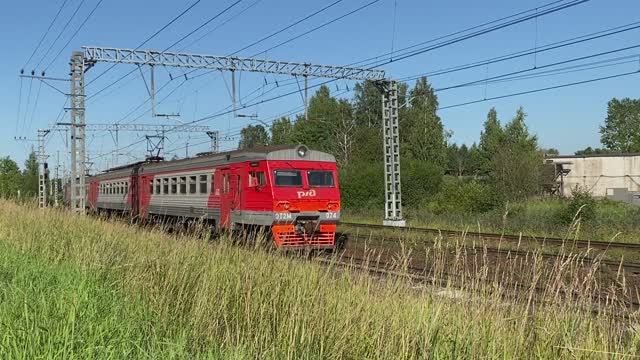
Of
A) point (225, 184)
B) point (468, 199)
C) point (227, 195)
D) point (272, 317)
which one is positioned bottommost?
point (272, 317)

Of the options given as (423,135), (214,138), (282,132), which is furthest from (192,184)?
(282,132)

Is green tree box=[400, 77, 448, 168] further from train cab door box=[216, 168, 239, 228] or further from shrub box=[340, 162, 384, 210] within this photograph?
train cab door box=[216, 168, 239, 228]

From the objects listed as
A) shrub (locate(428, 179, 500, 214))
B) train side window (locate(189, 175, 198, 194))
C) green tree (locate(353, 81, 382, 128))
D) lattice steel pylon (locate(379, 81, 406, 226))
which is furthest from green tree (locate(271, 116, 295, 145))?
train side window (locate(189, 175, 198, 194))

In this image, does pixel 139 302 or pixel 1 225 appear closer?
pixel 139 302

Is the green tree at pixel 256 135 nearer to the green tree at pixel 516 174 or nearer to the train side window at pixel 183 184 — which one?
the green tree at pixel 516 174

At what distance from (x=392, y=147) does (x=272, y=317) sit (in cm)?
2077

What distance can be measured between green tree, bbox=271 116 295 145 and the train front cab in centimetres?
5443

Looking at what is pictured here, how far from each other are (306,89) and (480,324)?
20.6 m

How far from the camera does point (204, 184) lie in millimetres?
18609

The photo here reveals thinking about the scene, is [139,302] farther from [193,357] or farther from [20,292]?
[193,357]

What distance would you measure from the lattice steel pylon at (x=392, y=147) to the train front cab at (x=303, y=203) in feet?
30.2

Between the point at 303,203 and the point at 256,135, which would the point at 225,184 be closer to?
the point at 303,203

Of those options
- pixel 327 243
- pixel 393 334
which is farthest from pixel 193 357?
pixel 327 243

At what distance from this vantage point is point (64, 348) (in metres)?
3.48
